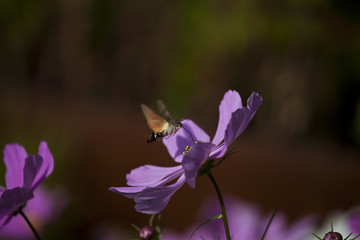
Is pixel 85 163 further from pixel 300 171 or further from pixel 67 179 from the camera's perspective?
pixel 300 171

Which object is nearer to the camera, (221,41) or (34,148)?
(34,148)

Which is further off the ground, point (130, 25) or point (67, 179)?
point (130, 25)

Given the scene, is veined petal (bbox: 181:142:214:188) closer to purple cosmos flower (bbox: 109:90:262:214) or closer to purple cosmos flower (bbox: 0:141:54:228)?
purple cosmos flower (bbox: 109:90:262:214)

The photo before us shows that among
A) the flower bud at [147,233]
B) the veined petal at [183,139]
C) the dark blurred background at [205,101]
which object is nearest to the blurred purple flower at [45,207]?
the dark blurred background at [205,101]

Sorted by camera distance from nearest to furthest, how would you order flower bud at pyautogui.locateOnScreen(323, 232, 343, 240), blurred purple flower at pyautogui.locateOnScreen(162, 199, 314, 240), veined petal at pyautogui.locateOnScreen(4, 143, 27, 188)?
flower bud at pyautogui.locateOnScreen(323, 232, 343, 240), veined petal at pyautogui.locateOnScreen(4, 143, 27, 188), blurred purple flower at pyautogui.locateOnScreen(162, 199, 314, 240)

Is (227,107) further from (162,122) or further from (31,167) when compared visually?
(31,167)

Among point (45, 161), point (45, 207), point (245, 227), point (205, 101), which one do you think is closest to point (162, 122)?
point (45, 161)

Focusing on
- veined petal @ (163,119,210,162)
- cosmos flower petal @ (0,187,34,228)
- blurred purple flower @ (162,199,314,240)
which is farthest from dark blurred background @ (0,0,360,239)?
cosmos flower petal @ (0,187,34,228)

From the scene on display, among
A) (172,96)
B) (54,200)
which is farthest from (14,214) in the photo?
(172,96)
